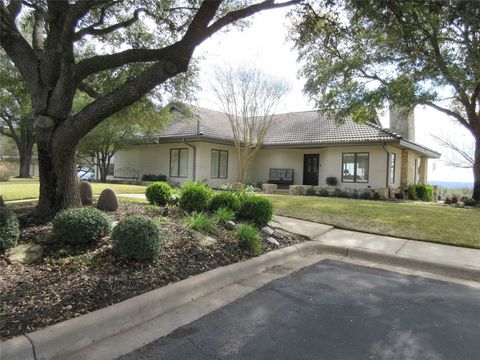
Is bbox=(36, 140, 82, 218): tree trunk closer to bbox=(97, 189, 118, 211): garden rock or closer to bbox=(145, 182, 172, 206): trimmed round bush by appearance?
bbox=(97, 189, 118, 211): garden rock

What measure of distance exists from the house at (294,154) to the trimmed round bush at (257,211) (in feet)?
41.8

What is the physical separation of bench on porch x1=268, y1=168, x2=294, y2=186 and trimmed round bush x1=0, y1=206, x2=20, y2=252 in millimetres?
19471

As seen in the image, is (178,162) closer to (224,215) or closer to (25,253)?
(224,215)

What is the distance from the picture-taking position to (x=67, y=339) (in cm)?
313

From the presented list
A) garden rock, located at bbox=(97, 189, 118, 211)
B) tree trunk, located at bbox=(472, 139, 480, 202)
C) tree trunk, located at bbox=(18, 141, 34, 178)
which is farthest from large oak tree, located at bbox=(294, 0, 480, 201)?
tree trunk, located at bbox=(18, 141, 34, 178)

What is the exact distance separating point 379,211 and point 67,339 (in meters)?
9.05

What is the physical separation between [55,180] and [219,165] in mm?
17477

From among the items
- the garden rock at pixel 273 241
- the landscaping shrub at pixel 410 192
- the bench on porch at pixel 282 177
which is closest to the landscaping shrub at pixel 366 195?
the landscaping shrub at pixel 410 192

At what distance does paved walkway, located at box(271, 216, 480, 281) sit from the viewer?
6232 mm

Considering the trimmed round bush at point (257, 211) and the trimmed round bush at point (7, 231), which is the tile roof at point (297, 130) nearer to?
the trimmed round bush at point (257, 211)

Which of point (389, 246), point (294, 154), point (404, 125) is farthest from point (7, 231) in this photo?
point (404, 125)

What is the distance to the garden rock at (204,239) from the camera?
591 cm

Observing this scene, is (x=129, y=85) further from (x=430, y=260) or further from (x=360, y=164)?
(x=360, y=164)

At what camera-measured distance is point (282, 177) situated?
77.5ft
